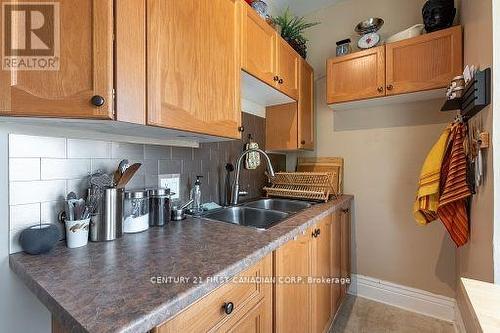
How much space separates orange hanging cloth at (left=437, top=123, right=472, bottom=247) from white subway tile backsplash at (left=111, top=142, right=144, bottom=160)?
5.24 feet

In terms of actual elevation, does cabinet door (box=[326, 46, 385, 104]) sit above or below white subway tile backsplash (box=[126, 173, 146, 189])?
above

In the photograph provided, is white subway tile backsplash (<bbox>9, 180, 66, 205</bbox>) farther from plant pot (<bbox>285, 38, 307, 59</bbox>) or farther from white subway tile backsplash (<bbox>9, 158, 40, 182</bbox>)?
plant pot (<bbox>285, 38, 307, 59</bbox>)

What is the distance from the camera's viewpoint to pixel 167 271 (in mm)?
622

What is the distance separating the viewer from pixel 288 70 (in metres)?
1.67

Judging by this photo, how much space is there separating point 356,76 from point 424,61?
0.42m

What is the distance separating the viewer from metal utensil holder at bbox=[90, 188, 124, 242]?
85cm

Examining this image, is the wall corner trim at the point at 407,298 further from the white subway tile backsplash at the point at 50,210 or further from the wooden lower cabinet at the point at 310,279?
the white subway tile backsplash at the point at 50,210

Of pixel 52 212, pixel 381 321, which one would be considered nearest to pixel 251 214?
pixel 52 212

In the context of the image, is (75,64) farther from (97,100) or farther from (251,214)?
(251,214)

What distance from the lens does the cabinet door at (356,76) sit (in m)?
1.71

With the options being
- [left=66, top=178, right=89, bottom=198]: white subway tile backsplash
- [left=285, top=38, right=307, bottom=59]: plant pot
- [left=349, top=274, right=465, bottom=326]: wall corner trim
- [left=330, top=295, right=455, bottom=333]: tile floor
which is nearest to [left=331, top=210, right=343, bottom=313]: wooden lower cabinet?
[left=330, top=295, right=455, bottom=333]: tile floor

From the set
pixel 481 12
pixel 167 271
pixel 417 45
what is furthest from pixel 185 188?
pixel 417 45

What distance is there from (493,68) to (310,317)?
1366mm

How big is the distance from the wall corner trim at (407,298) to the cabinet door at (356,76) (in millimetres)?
1525
